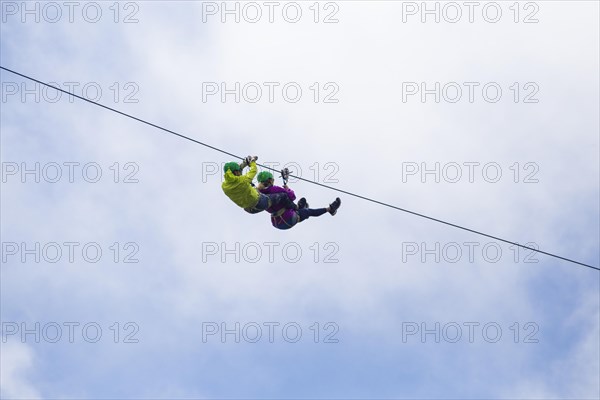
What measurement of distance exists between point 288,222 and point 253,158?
220 centimetres

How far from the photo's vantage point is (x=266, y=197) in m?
22.4

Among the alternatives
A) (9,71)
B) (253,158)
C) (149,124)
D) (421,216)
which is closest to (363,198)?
(421,216)

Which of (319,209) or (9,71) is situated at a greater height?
(9,71)

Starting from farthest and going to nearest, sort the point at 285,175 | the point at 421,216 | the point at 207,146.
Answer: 1. the point at 285,175
2. the point at 421,216
3. the point at 207,146

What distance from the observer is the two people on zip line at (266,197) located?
21.5 meters

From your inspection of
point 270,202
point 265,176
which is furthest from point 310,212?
point 265,176

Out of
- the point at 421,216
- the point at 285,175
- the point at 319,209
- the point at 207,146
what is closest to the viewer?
the point at 207,146

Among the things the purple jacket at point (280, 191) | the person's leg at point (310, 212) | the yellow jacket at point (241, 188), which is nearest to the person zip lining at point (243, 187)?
the yellow jacket at point (241, 188)

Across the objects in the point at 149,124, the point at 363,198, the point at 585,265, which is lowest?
the point at 585,265

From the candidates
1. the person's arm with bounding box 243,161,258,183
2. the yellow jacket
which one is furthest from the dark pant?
the person's arm with bounding box 243,161,258,183

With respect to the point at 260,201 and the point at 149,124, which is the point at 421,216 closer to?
the point at 260,201

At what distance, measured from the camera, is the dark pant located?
22.3m

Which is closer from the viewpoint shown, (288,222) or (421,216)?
(421,216)

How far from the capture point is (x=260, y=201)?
22250 mm
